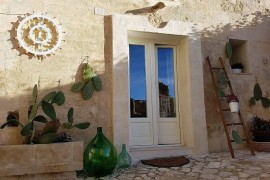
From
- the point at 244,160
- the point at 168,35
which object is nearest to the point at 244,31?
the point at 168,35

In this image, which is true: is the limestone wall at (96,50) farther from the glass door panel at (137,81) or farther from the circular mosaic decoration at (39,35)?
the glass door panel at (137,81)

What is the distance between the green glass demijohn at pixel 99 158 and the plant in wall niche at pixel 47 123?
39cm

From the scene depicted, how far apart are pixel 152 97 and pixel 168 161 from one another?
1169 mm

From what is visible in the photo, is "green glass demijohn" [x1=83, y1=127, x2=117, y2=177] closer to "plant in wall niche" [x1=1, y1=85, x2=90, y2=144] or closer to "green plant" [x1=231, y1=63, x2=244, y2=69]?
"plant in wall niche" [x1=1, y1=85, x2=90, y2=144]

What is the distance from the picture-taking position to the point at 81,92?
400 centimetres

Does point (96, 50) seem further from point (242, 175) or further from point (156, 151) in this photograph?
point (242, 175)

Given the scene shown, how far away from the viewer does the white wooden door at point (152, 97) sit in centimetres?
456

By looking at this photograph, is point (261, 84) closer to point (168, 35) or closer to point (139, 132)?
point (168, 35)

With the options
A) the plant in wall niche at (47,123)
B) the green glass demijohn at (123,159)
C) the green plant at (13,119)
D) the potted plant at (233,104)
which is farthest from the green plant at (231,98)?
the green plant at (13,119)

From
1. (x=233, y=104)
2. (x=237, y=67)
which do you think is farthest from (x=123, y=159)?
(x=237, y=67)

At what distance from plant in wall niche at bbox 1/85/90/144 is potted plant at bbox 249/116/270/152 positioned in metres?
3.06

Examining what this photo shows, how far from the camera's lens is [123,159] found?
12.4 feet

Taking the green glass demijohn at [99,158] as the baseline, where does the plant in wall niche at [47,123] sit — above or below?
above

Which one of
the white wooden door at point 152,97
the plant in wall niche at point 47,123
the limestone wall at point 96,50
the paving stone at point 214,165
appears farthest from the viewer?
the white wooden door at point 152,97
